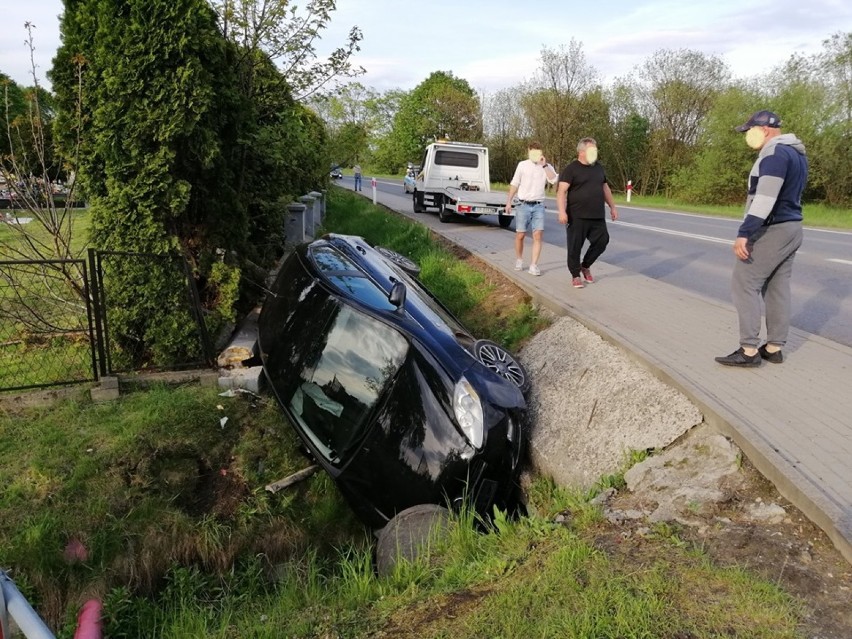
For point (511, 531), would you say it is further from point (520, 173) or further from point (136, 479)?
point (520, 173)

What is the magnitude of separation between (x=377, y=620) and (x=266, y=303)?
3.70 m

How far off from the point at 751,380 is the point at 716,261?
24.2 ft

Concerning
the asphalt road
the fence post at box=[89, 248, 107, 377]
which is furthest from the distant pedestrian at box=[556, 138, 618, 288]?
the fence post at box=[89, 248, 107, 377]

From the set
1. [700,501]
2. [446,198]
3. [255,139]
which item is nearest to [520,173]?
[255,139]

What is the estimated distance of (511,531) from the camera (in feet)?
11.2

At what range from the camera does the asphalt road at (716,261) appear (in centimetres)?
749

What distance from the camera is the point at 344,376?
4.18m

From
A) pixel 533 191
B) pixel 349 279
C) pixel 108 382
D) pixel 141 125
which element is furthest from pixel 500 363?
pixel 533 191

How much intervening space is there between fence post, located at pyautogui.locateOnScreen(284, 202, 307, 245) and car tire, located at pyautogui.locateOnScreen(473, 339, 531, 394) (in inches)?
278

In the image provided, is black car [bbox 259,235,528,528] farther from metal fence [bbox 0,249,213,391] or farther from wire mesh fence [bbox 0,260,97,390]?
wire mesh fence [bbox 0,260,97,390]

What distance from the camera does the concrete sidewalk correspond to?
332cm

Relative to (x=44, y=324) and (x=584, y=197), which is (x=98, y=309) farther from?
(x=584, y=197)

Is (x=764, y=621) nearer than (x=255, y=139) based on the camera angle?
Yes

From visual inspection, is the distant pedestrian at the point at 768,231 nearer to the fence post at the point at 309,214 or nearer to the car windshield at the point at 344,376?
the car windshield at the point at 344,376
